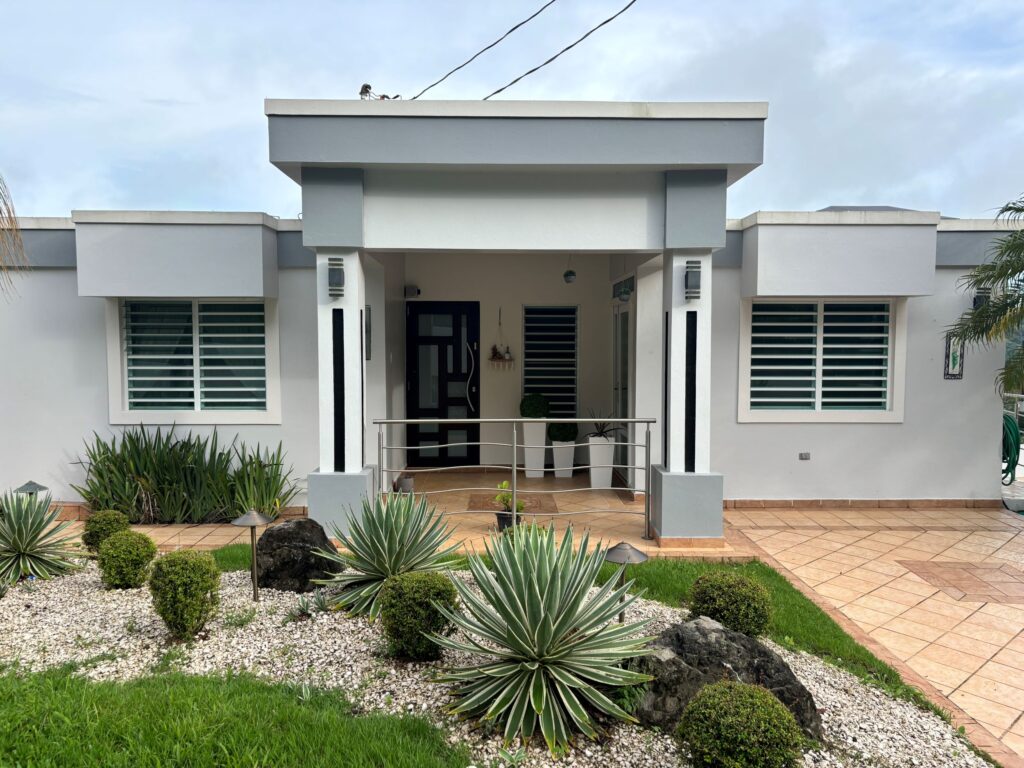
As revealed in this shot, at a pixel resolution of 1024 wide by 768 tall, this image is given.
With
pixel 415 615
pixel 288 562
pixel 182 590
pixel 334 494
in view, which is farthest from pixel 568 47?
pixel 182 590

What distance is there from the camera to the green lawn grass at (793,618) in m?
4.62

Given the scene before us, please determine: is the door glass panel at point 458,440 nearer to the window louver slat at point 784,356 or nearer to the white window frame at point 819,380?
the white window frame at point 819,380

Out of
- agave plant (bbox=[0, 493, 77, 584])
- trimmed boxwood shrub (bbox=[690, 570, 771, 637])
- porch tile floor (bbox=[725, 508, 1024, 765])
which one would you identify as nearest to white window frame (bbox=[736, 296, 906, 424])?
porch tile floor (bbox=[725, 508, 1024, 765])

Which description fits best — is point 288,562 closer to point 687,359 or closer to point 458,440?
point 687,359

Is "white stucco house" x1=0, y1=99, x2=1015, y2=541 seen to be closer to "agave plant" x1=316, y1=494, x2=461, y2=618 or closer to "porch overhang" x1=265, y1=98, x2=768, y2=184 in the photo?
"porch overhang" x1=265, y1=98, x2=768, y2=184

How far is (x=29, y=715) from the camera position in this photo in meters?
3.63

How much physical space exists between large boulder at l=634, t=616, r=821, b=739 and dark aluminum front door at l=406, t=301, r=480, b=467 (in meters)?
7.82

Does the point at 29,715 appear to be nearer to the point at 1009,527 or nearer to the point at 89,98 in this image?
the point at 1009,527

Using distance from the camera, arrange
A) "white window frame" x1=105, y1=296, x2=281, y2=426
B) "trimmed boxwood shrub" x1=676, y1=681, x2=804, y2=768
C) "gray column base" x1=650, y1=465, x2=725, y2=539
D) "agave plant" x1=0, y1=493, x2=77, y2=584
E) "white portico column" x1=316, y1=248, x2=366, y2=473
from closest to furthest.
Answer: "trimmed boxwood shrub" x1=676, y1=681, x2=804, y2=768 < "agave plant" x1=0, y1=493, x2=77, y2=584 < "white portico column" x1=316, y1=248, x2=366, y2=473 < "gray column base" x1=650, y1=465, x2=725, y2=539 < "white window frame" x1=105, y1=296, x2=281, y2=426

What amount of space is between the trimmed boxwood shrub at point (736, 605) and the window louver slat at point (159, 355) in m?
6.95

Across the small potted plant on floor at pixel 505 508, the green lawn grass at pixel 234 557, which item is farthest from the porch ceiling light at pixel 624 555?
the green lawn grass at pixel 234 557

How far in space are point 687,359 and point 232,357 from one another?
5627mm

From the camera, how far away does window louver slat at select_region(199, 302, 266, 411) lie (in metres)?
8.89

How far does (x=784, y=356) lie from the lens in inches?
365
